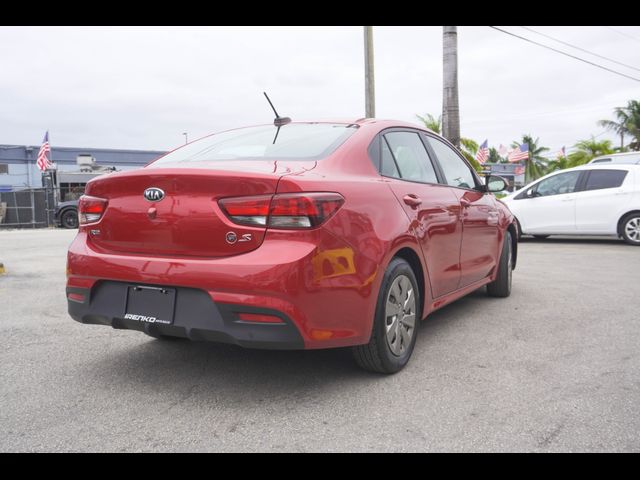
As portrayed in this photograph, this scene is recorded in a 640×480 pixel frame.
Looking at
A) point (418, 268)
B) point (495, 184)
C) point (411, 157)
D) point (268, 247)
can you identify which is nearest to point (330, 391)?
point (268, 247)

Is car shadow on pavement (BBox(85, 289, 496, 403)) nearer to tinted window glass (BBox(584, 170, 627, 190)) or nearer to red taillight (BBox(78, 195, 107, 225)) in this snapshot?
red taillight (BBox(78, 195, 107, 225))

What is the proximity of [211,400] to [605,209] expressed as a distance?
33.6ft

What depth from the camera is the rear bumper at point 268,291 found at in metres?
2.93

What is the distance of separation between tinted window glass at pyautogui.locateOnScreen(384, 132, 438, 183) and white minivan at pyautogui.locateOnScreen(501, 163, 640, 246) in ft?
26.9

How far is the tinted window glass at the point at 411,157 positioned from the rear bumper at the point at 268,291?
1059mm

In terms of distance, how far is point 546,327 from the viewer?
15.8ft

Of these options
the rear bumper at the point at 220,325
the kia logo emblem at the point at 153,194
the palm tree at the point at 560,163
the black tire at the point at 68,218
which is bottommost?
the black tire at the point at 68,218

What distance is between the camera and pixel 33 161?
34.0m

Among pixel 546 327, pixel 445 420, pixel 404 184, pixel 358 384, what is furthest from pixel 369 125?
pixel 546 327

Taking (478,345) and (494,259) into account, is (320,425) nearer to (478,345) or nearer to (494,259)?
(478,345)

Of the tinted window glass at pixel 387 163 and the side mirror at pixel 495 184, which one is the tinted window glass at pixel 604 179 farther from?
the tinted window glass at pixel 387 163

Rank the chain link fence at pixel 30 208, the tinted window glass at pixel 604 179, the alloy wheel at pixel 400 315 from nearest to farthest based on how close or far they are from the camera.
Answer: the alloy wheel at pixel 400 315, the tinted window glass at pixel 604 179, the chain link fence at pixel 30 208

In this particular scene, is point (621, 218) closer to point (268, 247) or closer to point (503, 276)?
point (503, 276)

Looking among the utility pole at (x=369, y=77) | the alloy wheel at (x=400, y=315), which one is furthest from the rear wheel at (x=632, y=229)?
the alloy wheel at (x=400, y=315)
